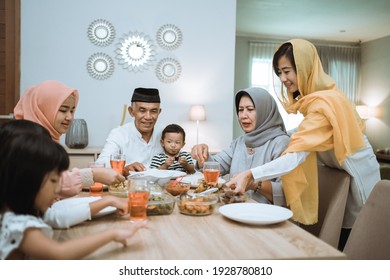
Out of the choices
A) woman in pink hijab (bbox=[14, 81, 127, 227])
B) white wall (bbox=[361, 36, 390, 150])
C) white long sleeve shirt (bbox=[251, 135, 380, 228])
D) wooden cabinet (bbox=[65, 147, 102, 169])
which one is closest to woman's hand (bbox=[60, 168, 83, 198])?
woman in pink hijab (bbox=[14, 81, 127, 227])

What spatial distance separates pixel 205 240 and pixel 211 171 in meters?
0.69

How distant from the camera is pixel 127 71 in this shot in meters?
4.36

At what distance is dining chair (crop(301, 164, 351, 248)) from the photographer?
176 centimetres

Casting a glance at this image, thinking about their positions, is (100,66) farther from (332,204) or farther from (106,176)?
(332,204)

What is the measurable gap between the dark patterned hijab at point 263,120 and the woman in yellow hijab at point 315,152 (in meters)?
0.20

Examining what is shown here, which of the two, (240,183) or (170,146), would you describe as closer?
(240,183)

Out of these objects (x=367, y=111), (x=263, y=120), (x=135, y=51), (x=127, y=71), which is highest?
(x=135, y=51)

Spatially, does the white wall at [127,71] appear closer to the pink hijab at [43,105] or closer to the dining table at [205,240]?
the pink hijab at [43,105]

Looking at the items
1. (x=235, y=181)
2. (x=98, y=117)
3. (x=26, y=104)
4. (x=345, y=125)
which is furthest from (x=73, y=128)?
(x=345, y=125)

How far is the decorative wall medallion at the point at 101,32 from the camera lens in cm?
422

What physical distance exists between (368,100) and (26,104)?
8146 millimetres

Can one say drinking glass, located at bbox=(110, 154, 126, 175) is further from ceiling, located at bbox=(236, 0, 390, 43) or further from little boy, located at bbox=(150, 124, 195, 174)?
ceiling, located at bbox=(236, 0, 390, 43)

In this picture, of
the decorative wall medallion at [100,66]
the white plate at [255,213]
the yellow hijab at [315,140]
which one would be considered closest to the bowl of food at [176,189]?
the white plate at [255,213]

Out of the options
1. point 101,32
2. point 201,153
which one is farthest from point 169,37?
point 201,153
